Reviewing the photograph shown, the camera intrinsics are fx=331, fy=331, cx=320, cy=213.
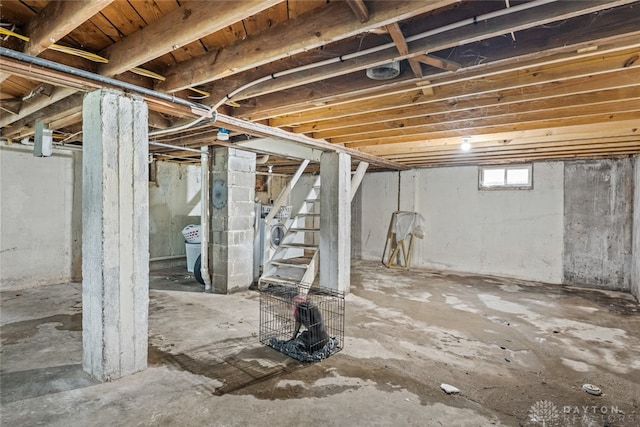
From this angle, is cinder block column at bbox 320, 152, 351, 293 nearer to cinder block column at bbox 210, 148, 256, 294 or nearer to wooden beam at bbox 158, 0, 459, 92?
cinder block column at bbox 210, 148, 256, 294

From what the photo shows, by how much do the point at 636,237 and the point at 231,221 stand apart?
236 inches

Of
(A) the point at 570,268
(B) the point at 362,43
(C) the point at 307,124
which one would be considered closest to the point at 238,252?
(C) the point at 307,124

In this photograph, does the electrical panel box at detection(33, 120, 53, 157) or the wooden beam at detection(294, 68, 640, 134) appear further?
the electrical panel box at detection(33, 120, 53, 157)

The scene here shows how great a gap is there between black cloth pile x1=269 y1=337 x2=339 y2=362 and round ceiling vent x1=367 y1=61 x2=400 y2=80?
2.17 m

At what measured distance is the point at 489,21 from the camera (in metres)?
1.62

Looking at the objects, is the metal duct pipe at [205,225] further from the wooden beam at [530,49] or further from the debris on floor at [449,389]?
the debris on floor at [449,389]

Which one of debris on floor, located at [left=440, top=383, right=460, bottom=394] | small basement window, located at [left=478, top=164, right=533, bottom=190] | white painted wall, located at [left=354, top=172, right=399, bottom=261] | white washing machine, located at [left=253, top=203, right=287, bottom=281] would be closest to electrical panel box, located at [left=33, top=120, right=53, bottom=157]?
white washing machine, located at [left=253, top=203, right=287, bottom=281]

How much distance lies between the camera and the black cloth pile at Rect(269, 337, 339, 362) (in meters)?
2.70

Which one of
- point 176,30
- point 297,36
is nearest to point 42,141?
point 176,30

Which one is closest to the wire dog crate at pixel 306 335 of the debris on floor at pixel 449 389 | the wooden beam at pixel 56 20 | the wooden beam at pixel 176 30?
the debris on floor at pixel 449 389

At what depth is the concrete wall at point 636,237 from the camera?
478cm

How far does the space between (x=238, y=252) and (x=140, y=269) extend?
2469mm

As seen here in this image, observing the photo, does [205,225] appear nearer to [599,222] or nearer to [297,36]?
[297,36]

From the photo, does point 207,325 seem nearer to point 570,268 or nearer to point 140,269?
point 140,269
